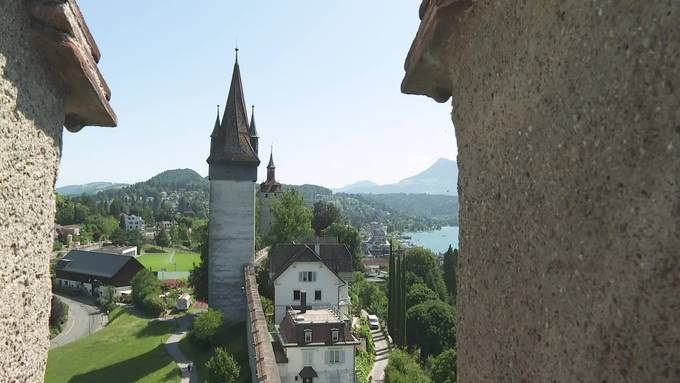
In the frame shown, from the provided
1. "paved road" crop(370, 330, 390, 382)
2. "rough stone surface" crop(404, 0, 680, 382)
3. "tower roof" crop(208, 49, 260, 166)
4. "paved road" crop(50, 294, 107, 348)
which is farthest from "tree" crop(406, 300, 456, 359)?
"rough stone surface" crop(404, 0, 680, 382)

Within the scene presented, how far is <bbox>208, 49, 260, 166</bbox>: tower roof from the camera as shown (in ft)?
93.9

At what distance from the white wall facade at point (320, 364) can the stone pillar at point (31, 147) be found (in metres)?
18.1

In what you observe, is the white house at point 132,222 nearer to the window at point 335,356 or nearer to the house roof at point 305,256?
the house roof at point 305,256

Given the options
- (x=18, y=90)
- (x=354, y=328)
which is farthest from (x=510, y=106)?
(x=354, y=328)

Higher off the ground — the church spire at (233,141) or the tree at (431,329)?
the church spire at (233,141)

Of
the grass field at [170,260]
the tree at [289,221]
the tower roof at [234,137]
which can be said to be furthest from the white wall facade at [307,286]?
the grass field at [170,260]

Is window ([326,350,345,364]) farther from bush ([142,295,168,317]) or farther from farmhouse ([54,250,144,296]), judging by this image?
farmhouse ([54,250,144,296])

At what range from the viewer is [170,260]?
3236 inches

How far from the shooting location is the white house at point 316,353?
21.0 m

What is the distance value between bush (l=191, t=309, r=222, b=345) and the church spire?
24.8 ft

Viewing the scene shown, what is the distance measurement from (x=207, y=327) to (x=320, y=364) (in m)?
7.23

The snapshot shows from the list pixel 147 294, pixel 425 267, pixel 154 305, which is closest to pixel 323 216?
pixel 425 267

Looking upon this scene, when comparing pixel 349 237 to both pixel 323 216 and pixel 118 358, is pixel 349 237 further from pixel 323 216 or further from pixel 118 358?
pixel 118 358

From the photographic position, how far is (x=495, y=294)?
9.78 ft
